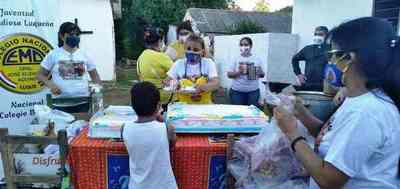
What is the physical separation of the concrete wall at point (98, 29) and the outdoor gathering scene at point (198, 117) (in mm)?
8657

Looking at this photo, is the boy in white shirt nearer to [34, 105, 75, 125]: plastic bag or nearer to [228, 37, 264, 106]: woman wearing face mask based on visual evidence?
[34, 105, 75, 125]: plastic bag

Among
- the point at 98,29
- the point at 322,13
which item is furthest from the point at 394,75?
the point at 98,29

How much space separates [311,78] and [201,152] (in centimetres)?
319

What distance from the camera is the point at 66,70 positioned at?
375 cm

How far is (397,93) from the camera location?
1.38 meters

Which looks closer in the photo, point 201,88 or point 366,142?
point 366,142

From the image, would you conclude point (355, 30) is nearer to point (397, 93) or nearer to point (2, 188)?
point (397, 93)

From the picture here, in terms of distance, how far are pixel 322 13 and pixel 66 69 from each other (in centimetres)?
537

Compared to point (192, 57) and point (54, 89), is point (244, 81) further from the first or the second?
point (54, 89)

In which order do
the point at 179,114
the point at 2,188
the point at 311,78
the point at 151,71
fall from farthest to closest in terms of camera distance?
the point at 311,78
the point at 151,71
the point at 2,188
the point at 179,114

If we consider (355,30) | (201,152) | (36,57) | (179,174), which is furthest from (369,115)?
(36,57)

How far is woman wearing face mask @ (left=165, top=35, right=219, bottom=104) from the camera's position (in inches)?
136

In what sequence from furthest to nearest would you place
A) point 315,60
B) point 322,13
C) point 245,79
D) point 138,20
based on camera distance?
point 138,20 → point 322,13 → point 315,60 → point 245,79

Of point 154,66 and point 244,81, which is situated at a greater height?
point 154,66
